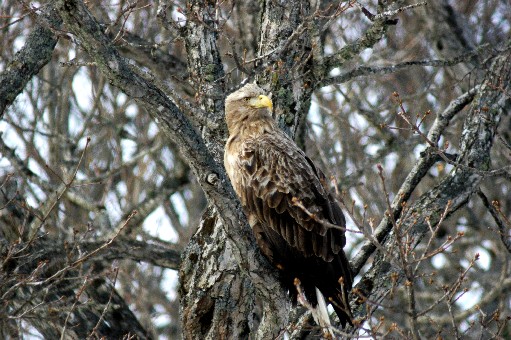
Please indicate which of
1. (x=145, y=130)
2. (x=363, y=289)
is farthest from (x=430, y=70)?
(x=363, y=289)

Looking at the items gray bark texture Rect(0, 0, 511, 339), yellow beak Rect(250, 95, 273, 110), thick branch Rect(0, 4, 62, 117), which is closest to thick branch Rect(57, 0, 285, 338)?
gray bark texture Rect(0, 0, 511, 339)

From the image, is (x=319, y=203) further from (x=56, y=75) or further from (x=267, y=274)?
(x=56, y=75)

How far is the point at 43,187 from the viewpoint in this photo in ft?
26.0

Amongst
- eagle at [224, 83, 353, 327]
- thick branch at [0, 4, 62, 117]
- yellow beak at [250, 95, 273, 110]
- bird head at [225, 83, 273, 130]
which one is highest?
thick branch at [0, 4, 62, 117]

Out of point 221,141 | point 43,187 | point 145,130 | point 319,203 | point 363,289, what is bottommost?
point 363,289

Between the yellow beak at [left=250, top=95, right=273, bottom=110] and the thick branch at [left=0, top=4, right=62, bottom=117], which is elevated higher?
the thick branch at [left=0, top=4, right=62, bottom=117]

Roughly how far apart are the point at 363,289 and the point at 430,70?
7930mm

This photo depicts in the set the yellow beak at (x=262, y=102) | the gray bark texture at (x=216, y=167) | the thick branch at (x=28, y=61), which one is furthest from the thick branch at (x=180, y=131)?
the thick branch at (x=28, y=61)

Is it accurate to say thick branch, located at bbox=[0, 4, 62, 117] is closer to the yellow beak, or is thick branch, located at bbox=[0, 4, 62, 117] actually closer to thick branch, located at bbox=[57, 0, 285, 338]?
the yellow beak

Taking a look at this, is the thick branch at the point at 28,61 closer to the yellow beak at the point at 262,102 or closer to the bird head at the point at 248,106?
the bird head at the point at 248,106

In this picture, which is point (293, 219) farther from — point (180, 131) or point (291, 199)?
point (180, 131)

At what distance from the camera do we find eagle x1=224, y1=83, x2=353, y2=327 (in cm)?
543

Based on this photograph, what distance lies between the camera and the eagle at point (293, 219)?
5434mm

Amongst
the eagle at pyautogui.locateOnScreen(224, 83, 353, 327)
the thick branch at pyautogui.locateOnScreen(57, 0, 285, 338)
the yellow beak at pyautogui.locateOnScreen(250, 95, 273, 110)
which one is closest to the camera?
the thick branch at pyautogui.locateOnScreen(57, 0, 285, 338)
